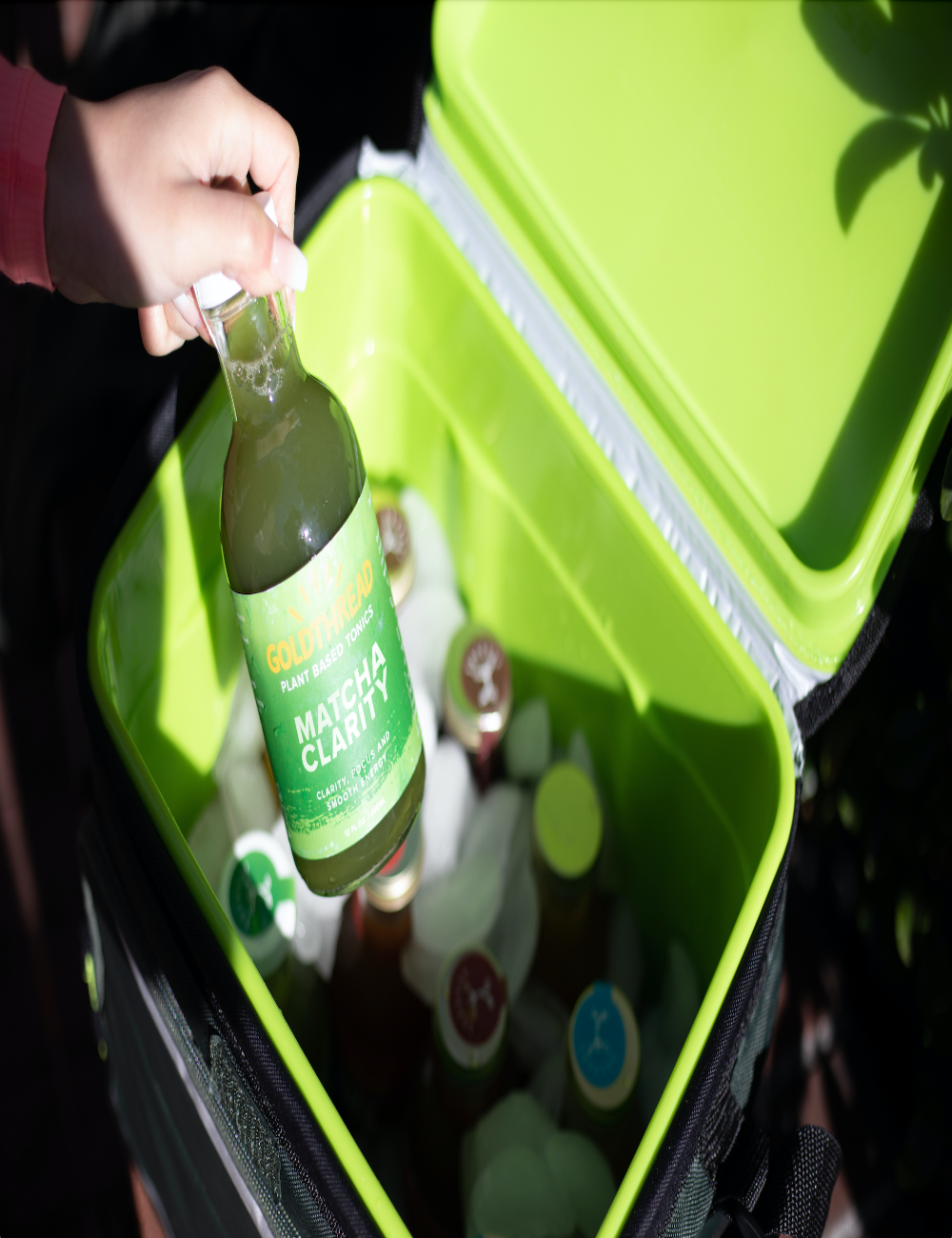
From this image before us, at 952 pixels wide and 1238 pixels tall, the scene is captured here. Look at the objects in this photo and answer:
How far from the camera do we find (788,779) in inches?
22.7

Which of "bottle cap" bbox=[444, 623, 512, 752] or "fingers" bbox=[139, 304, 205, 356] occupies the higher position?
"fingers" bbox=[139, 304, 205, 356]

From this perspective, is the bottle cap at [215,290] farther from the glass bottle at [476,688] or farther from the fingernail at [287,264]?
the glass bottle at [476,688]

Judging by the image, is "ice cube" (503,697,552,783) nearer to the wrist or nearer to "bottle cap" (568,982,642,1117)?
"bottle cap" (568,982,642,1117)

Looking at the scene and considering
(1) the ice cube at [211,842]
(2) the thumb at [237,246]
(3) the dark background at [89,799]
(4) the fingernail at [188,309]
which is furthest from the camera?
(3) the dark background at [89,799]

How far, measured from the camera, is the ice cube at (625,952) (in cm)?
73

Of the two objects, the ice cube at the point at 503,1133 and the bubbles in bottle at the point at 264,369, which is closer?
the bubbles in bottle at the point at 264,369

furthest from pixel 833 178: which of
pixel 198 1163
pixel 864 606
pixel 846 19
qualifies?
pixel 198 1163

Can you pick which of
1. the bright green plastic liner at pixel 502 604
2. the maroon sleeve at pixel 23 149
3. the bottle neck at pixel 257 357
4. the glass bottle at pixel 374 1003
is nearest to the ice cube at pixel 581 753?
the bright green plastic liner at pixel 502 604

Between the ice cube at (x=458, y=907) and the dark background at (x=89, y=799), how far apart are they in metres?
0.26

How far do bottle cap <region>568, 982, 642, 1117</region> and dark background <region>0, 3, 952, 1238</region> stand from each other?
0.74ft

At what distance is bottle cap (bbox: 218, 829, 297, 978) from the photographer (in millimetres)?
616

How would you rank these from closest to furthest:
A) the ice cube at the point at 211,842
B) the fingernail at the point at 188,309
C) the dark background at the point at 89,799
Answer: the fingernail at the point at 188,309
the ice cube at the point at 211,842
the dark background at the point at 89,799

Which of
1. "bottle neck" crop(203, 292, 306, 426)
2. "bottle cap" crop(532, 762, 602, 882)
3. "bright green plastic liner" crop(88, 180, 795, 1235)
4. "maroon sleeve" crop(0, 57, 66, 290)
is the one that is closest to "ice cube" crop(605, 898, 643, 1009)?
"bright green plastic liner" crop(88, 180, 795, 1235)

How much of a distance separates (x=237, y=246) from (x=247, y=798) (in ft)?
1.27
